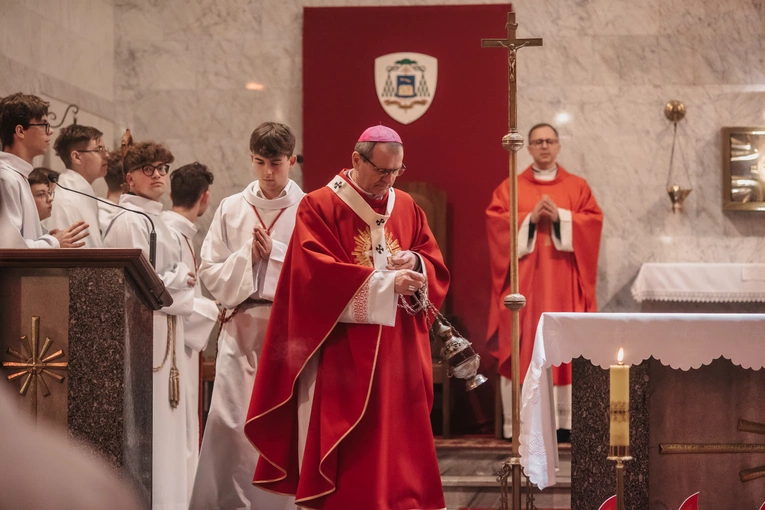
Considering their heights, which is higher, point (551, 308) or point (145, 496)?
point (551, 308)

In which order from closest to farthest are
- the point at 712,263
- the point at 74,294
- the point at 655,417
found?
the point at 74,294 < the point at 655,417 < the point at 712,263

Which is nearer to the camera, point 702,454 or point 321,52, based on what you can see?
point 702,454

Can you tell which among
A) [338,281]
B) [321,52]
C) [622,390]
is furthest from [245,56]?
[622,390]

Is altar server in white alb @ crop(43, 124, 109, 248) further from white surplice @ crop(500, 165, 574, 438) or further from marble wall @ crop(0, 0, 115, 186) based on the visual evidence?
white surplice @ crop(500, 165, 574, 438)

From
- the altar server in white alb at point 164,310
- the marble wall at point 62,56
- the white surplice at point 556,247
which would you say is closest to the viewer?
the altar server in white alb at point 164,310

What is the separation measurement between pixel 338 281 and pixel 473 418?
4201 millimetres

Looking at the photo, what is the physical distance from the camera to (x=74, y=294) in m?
3.42

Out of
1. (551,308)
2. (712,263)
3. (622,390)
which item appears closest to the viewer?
(622,390)

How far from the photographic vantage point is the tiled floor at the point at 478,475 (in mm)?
5961

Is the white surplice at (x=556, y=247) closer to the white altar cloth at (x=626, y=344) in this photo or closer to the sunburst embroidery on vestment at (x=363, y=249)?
the white altar cloth at (x=626, y=344)

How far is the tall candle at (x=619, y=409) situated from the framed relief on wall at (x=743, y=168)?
22.0 ft

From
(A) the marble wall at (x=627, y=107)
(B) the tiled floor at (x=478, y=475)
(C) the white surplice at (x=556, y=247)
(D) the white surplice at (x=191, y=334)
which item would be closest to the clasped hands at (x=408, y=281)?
(D) the white surplice at (x=191, y=334)

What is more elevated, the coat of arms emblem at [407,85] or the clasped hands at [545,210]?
the coat of arms emblem at [407,85]

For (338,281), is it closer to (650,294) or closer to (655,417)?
(655,417)
